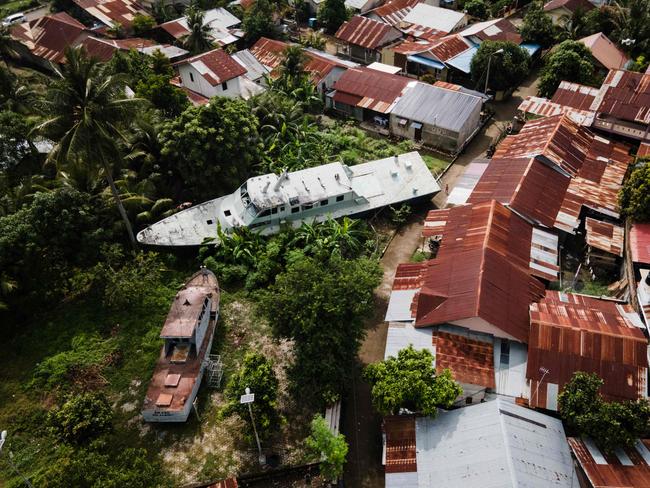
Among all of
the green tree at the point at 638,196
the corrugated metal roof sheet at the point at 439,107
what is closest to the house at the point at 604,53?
the corrugated metal roof sheet at the point at 439,107

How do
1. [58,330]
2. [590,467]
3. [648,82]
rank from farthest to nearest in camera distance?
[648,82] < [58,330] < [590,467]

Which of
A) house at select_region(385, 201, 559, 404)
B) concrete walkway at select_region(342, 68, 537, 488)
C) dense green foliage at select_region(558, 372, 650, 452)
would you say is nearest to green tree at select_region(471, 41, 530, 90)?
concrete walkway at select_region(342, 68, 537, 488)

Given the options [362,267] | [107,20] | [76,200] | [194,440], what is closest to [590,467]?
[362,267]

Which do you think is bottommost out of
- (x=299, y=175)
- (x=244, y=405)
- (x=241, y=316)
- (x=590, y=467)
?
(x=590, y=467)

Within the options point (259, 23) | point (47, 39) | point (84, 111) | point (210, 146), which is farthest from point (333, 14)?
point (84, 111)

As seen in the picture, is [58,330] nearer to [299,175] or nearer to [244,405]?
[244,405]

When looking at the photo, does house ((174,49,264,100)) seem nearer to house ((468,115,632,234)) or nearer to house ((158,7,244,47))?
house ((158,7,244,47))

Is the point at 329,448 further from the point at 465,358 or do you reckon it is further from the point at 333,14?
the point at 333,14
